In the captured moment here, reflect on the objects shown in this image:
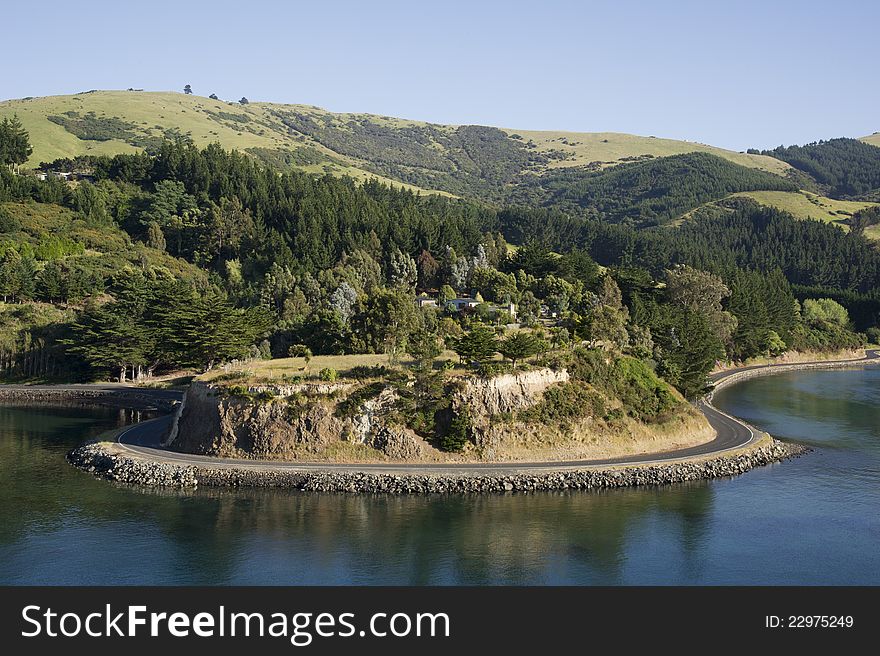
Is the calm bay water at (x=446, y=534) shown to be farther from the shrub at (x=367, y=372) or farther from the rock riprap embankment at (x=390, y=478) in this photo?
the shrub at (x=367, y=372)

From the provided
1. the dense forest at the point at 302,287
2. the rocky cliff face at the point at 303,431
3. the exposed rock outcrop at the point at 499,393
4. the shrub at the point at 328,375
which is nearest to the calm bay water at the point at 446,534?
the rocky cliff face at the point at 303,431

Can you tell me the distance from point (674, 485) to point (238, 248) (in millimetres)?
90748

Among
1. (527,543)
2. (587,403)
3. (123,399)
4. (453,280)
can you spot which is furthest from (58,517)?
(453,280)

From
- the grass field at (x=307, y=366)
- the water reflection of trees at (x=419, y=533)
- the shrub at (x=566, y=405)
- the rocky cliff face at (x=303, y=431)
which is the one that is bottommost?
the water reflection of trees at (x=419, y=533)

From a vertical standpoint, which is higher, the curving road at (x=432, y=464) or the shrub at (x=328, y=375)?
the shrub at (x=328, y=375)

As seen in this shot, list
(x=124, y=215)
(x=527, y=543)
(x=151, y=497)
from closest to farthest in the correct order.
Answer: (x=527, y=543) < (x=151, y=497) < (x=124, y=215)

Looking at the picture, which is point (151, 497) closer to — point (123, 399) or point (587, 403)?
point (587, 403)

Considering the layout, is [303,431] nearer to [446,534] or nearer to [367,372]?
[367,372]

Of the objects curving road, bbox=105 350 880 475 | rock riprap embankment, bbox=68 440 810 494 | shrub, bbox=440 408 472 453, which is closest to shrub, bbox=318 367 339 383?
curving road, bbox=105 350 880 475

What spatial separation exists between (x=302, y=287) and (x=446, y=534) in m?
69.4

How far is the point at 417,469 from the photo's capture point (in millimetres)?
59094

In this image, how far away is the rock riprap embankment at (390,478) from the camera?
186 ft

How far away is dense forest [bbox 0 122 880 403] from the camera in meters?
87.5

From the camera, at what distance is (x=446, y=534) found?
49.2m
